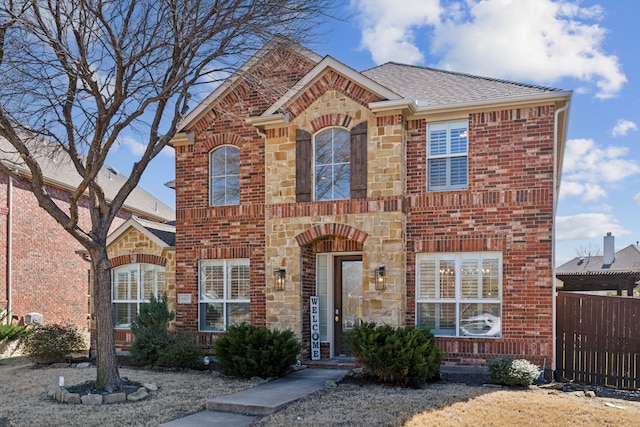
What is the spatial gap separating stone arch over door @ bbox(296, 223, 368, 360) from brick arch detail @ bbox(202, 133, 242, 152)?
116 inches

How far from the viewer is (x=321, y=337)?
1280 cm

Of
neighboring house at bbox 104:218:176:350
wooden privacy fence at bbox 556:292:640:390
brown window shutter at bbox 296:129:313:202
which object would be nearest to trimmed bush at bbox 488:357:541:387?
wooden privacy fence at bbox 556:292:640:390

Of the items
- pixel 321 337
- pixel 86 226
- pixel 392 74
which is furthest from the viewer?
pixel 86 226

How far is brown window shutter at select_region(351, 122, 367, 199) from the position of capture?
12.0 meters

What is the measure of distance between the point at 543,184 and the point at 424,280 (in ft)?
9.81

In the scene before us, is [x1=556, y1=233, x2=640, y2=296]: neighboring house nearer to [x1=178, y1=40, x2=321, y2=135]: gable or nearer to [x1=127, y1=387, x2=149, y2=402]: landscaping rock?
[x1=178, y1=40, x2=321, y2=135]: gable

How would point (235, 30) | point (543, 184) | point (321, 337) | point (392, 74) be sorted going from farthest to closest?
point (392, 74) → point (321, 337) → point (543, 184) → point (235, 30)

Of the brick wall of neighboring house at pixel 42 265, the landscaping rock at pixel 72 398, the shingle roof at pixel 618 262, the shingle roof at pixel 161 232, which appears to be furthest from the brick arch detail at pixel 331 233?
the shingle roof at pixel 618 262

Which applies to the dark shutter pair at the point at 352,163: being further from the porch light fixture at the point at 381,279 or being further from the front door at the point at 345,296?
the front door at the point at 345,296

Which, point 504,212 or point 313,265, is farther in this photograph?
point 313,265

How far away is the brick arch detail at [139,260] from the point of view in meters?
14.3

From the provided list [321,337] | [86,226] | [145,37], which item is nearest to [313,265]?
[321,337]

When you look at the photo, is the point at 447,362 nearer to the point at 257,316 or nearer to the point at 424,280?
the point at 424,280

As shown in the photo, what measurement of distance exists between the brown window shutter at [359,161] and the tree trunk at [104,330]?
5.05 meters
